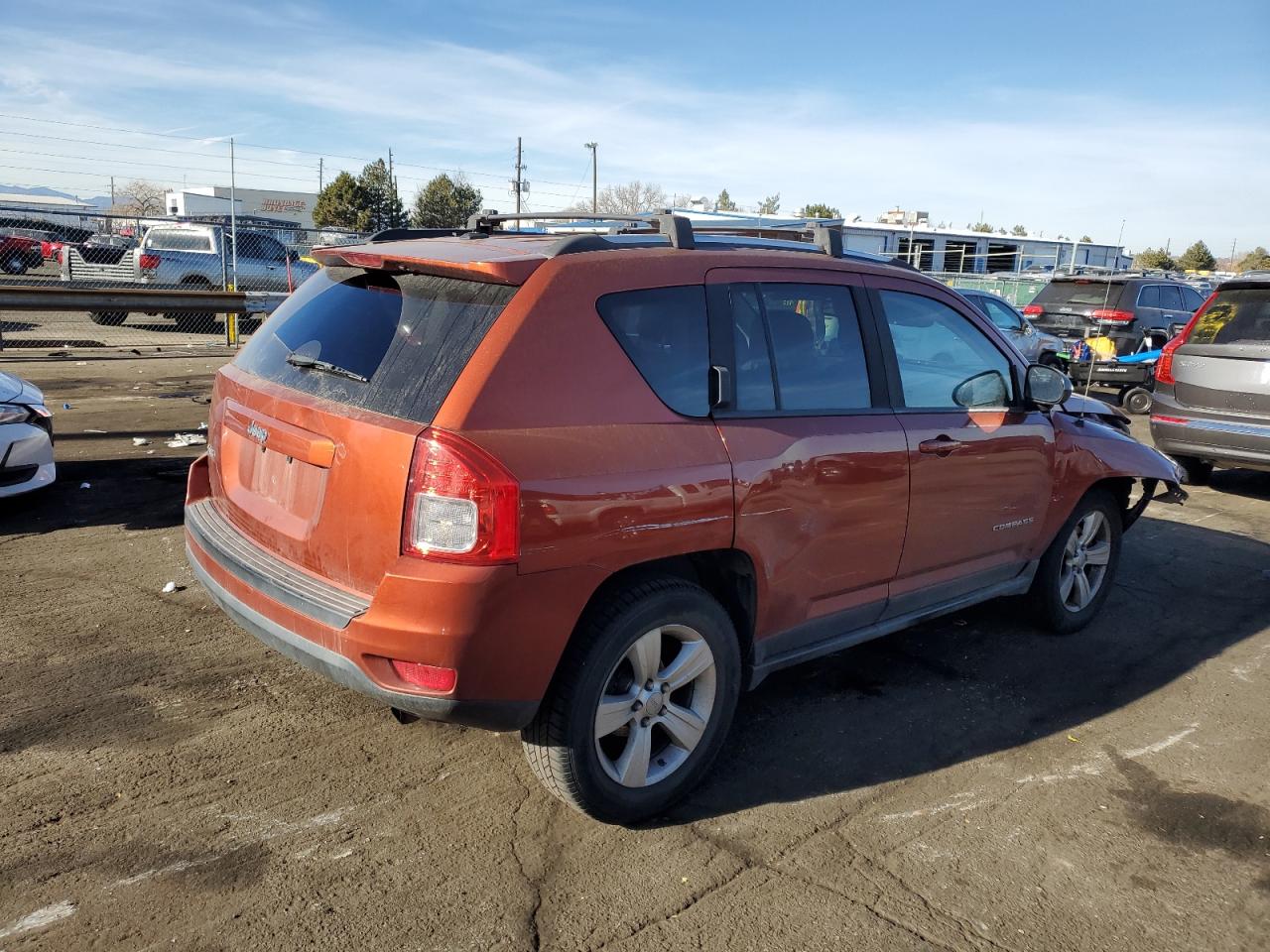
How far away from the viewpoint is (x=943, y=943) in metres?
2.73

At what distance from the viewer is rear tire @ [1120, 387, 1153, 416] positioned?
14227 mm

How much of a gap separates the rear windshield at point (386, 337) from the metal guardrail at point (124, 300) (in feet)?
24.1

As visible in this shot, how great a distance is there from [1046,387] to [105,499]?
589cm

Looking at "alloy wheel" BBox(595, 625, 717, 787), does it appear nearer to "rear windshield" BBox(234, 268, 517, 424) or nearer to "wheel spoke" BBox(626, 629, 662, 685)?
"wheel spoke" BBox(626, 629, 662, 685)

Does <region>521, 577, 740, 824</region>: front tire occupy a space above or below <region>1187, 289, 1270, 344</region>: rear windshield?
below

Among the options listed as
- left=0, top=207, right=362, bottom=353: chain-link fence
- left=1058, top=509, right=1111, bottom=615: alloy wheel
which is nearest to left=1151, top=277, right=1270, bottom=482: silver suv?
left=1058, top=509, right=1111, bottom=615: alloy wheel

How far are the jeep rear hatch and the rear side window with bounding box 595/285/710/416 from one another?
0.39 m

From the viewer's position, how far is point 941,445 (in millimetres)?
4074

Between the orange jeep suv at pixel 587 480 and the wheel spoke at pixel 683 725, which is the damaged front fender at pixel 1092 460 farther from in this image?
the wheel spoke at pixel 683 725

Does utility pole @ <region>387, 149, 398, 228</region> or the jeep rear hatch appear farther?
utility pole @ <region>387, 149, 398, 228</region>

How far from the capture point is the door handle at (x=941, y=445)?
13.1 ft

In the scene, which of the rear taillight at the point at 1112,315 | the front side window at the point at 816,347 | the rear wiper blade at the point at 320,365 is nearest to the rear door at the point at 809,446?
the front side window at the point at 816,347

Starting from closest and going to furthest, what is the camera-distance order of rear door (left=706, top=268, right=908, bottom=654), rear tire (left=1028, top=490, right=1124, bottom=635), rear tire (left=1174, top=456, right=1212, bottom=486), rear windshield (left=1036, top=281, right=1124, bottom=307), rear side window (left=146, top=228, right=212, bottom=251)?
rear door (left=706, top=268, right=908, bottom=654) → rear tire (left=1028, top=490, right=1124, bottom=635) → rear tire (left=1174, top=456, right=1212, bottom=486) → rear windshield (left=1036, top=281, right=1124, bottom=307) → rear side window (left=146, top=228, right=212, bottom=251)

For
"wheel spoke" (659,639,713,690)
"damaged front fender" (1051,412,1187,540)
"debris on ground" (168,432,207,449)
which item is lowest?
"debris on ground" (168,432,207,449)
